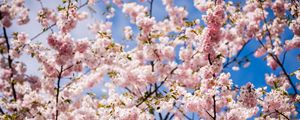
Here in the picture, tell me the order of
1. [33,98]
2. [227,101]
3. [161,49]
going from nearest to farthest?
1. [227,101]
2. [33,98]
3. [161,49]

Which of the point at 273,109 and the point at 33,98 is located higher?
the point at 33,98

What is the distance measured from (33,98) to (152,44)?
3.40m

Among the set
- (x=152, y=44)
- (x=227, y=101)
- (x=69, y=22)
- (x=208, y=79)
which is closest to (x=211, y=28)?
(x=208, y=79)

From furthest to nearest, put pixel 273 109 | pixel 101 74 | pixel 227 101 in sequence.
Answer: pixel 101 74
pixel 273 109
pixel 227 101

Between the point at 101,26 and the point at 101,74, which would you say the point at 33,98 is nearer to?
the point at 101,74

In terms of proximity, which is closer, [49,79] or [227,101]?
[227,101]

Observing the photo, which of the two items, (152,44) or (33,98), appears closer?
(33,98)

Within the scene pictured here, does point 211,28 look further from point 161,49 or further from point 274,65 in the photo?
point 274,65

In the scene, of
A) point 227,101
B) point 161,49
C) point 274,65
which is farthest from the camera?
point 274,65

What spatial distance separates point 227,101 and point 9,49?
6.25 meters

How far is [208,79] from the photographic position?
6.30m

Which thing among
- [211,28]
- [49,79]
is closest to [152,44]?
[49,79]

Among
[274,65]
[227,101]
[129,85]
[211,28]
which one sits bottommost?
[227,101]

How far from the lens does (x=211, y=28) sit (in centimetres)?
615
